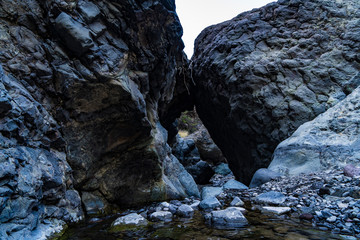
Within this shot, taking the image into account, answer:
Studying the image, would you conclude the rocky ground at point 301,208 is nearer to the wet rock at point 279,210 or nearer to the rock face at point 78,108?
the wet rock at point 279,210

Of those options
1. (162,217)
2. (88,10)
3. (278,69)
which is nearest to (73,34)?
(88,10)

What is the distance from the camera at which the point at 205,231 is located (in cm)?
393

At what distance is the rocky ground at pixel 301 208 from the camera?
3.76m

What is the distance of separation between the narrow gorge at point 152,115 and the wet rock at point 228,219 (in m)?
0.03

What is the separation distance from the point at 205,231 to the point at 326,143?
5.92 metres

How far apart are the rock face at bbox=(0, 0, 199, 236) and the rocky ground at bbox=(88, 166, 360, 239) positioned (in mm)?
1670

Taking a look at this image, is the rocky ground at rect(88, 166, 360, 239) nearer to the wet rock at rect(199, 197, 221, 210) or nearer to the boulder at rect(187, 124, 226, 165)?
the wet rock at rect(199, 197, 221, 210)

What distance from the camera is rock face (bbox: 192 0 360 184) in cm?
1010

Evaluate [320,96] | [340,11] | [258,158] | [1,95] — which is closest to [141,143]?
[1,95]

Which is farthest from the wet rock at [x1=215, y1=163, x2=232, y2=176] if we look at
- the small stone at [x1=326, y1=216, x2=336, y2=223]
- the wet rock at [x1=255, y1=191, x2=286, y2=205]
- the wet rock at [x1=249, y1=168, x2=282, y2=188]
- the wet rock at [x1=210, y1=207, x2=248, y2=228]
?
the small stone at [x1=326, y1=216, x2=336, y2=223]

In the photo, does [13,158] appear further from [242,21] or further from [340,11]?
[340,11]

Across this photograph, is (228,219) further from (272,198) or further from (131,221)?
(131,221)

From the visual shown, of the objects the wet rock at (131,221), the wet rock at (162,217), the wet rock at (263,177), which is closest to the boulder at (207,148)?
the wet rock at (263,177)

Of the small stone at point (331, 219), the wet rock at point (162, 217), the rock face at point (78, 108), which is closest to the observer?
the small stone at point (331, 219)
